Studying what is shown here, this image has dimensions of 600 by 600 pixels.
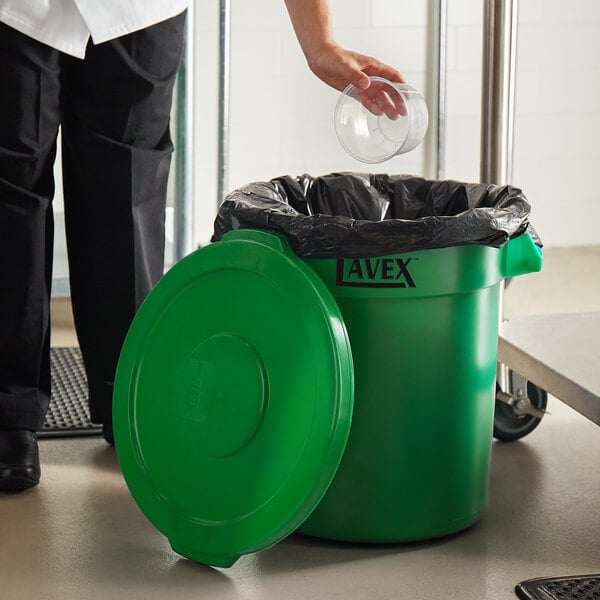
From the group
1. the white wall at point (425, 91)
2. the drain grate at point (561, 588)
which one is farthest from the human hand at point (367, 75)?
the white wall at point (425, 91)

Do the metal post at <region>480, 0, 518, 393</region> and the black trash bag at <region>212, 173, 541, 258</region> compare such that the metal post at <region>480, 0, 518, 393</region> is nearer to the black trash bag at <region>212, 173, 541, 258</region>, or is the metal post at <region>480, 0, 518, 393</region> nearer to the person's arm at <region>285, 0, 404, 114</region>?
the black trash bag at <region>212, 173, 541, 258</region>

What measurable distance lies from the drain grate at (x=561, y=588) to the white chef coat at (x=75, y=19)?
110 cm

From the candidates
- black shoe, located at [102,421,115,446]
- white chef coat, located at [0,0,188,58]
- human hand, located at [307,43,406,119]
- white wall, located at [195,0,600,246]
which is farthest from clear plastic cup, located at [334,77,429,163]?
white wall, located at [195,0,600,246]

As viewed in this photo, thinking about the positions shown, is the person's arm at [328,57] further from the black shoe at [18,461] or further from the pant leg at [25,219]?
the black shoe at [18,461]

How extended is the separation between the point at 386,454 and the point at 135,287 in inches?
24.7

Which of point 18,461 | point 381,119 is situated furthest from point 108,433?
point 381,119

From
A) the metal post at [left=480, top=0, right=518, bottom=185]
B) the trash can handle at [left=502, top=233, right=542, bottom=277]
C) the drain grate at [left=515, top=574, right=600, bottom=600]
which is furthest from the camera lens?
the metal post at [left=480, top=0, right=518, bottom=185]

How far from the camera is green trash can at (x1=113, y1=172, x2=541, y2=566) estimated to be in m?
1.52

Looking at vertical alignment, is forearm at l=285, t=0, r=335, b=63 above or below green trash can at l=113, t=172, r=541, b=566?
above

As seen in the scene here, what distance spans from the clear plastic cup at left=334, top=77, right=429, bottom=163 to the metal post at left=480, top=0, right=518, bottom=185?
0.32 metres

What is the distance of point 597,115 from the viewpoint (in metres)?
3.90

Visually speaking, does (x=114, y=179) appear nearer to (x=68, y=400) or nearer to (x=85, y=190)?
(x=85, y=190)

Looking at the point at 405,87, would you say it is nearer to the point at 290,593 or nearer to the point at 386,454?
the point at 386,454

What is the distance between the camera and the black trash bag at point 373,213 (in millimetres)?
1550
